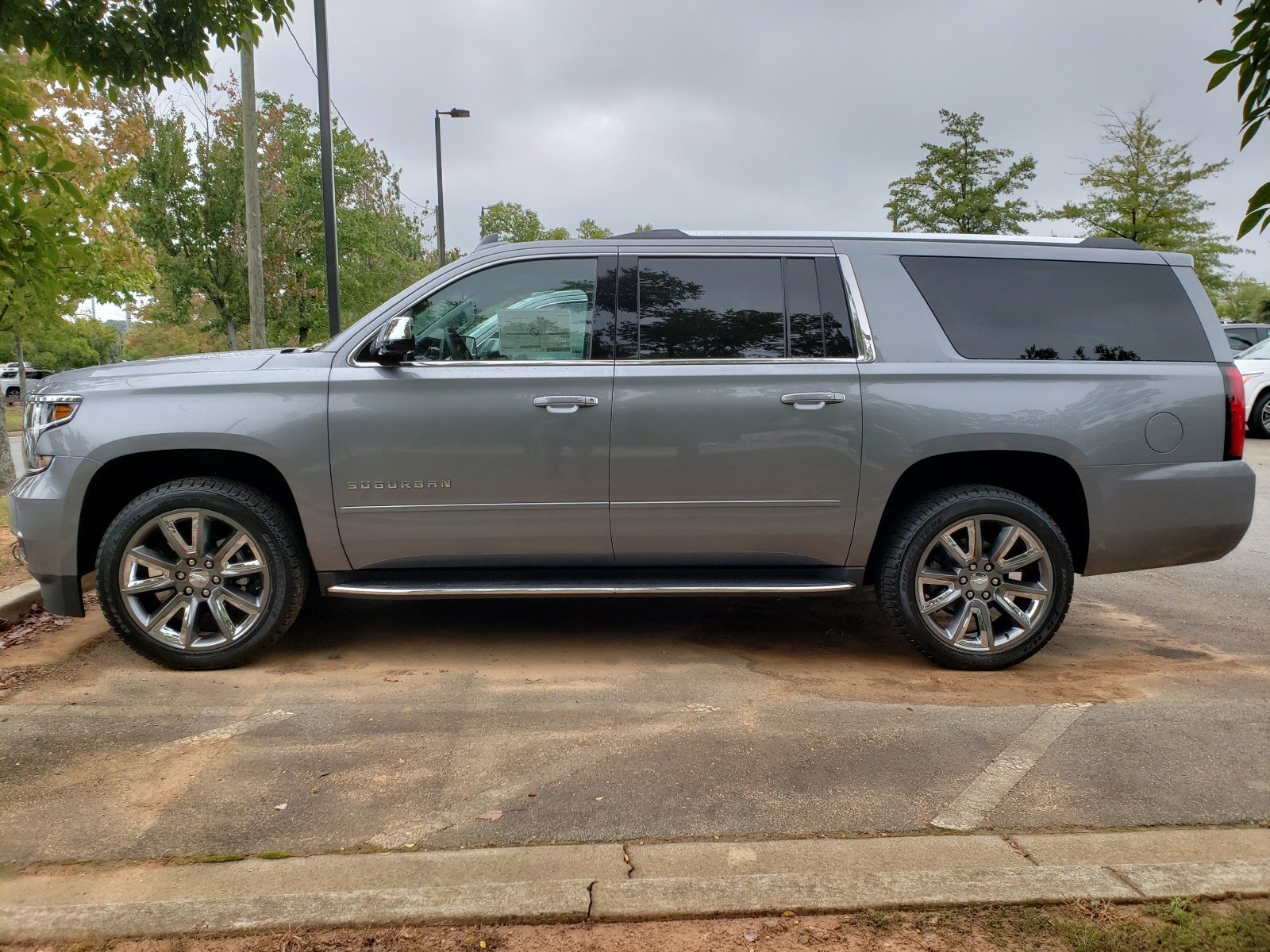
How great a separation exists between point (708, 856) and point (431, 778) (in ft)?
3.51

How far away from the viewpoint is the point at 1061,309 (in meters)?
4.31

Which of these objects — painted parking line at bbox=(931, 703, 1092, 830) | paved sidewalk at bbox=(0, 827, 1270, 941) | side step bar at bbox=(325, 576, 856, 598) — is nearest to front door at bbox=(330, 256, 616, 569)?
side step bar at bbox=(325, 576, 856, 598)

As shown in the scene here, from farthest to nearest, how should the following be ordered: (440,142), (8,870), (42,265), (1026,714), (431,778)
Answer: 1. (440,142)
2. (42,265)
3. (1026,714)
4. (431,778)
5. (8,870)

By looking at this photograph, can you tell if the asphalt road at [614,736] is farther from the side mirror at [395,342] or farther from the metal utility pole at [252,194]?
the metal utility pole at [252,194]

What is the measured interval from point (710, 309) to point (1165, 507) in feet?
7.61

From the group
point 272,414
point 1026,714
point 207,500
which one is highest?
point 272,414

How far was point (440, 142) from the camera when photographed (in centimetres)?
2494

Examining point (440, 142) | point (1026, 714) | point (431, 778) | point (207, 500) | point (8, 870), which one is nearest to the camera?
point (8, 870)

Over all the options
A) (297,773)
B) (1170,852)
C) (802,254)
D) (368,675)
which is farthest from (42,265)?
(1170,852)

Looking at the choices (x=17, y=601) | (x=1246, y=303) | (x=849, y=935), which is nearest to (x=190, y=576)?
(x=17, y=601)

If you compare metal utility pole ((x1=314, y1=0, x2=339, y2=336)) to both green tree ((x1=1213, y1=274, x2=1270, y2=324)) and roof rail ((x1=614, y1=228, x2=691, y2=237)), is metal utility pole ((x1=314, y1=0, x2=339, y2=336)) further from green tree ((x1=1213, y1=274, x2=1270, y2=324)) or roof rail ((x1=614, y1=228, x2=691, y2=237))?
green tree ((x1=1213, y1=274, x2=1270, y2=324))

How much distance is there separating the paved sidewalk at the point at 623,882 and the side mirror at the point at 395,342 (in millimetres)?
2266

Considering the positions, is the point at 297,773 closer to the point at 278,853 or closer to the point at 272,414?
the point at 278,853

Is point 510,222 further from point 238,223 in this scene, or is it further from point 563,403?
point 563,403
